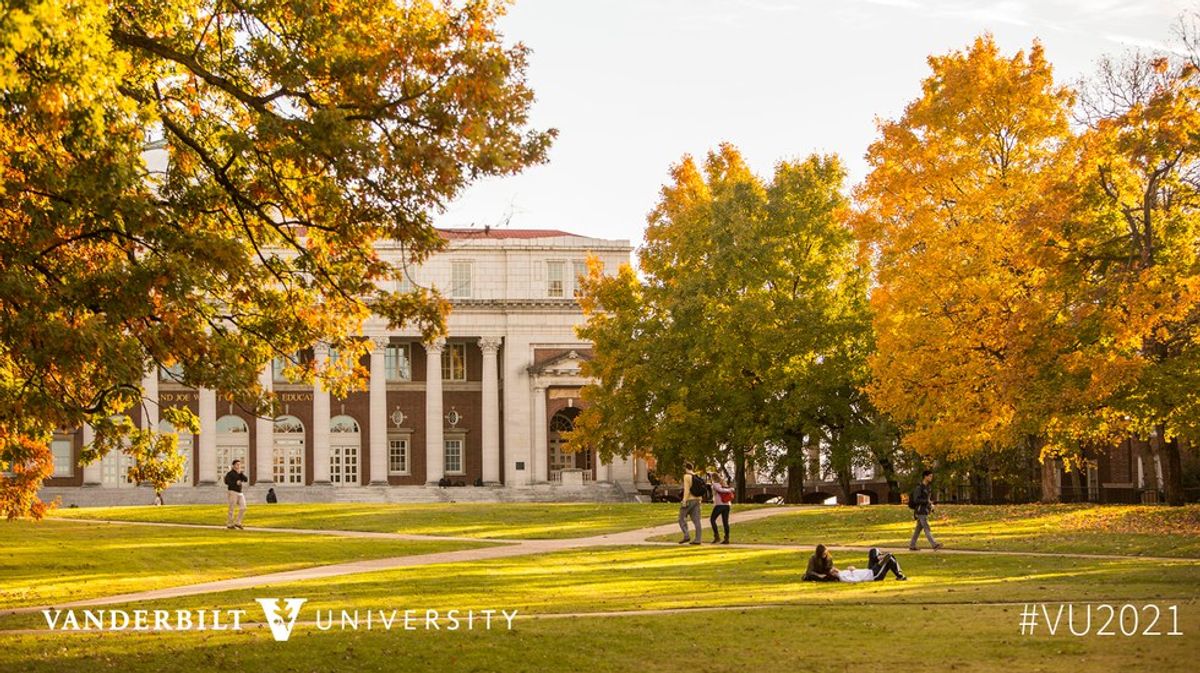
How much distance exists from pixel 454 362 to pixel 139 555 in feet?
184

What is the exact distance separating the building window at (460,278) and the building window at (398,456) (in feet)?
28.7

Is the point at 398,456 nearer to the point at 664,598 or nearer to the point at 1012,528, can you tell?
the point at 1012,528

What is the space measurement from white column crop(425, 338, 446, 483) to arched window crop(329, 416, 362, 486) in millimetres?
3895

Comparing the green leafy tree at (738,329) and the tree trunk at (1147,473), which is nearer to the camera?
the green leafy tree at (738,329)

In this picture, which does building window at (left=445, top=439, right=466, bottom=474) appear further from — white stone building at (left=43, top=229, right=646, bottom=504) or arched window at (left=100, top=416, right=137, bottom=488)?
arched window at (left=100, top=416, right=137, bottom=488)

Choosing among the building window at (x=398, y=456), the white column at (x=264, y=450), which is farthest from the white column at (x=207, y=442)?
the building window at (x=398, y=456)

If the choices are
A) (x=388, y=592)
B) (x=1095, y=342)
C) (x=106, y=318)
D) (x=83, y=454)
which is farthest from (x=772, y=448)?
(x=106, y=318)

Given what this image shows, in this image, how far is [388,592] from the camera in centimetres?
2561

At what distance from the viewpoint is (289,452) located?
283ft

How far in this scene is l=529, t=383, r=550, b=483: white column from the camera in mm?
85812

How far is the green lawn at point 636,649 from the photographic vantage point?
1766 centimetres

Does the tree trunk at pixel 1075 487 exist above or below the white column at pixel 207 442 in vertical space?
below

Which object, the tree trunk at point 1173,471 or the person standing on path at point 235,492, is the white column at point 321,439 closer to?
the person standing on path at point 235,492

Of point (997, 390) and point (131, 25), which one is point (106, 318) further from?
point (997, 390)
